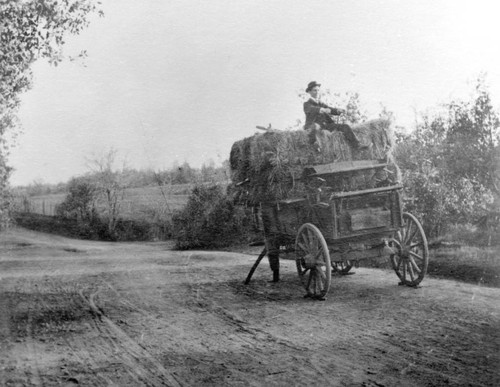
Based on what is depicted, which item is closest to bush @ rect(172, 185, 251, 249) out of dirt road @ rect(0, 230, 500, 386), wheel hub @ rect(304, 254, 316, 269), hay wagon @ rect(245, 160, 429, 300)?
dirt road @ rect(0, 230, 500, 386)

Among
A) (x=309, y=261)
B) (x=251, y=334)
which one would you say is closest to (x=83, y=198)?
(x=309, y=261)

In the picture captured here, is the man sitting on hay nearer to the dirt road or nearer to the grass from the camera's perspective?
the dirt road

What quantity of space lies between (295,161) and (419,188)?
7.72m

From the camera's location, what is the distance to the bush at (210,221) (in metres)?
24.4

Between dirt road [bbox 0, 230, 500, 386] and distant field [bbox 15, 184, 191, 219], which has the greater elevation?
distant field [bbox 15, 184, 191, 219]

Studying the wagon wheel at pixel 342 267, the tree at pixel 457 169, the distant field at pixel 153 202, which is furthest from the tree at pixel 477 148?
the distant field at pixel 153 202

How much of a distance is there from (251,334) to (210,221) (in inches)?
739

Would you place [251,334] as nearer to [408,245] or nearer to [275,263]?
[408,245]

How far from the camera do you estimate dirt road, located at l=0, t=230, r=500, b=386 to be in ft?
14.9

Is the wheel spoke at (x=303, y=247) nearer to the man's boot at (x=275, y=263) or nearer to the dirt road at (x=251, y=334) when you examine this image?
the dirt road at (x=251, y=334)

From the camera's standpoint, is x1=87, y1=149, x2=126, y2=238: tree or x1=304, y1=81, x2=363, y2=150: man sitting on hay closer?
x1=304, y1=81, x2=363, y2=150: man sitting on hay

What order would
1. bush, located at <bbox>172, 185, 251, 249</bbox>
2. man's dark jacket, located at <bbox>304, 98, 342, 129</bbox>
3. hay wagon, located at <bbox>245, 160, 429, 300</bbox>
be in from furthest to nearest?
bush, located at <bbox>172, 185, 251, 249</bbox>
man's dark jacket, located at <bbox>304, 98, 342, 129</bbox>
hay wagon, located at <bbox>245, 160, 429, 300</bbox>

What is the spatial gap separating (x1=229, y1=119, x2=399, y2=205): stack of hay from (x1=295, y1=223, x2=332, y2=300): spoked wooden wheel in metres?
0.85

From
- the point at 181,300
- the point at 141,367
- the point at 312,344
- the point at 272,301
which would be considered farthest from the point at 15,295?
the point at 312,344
